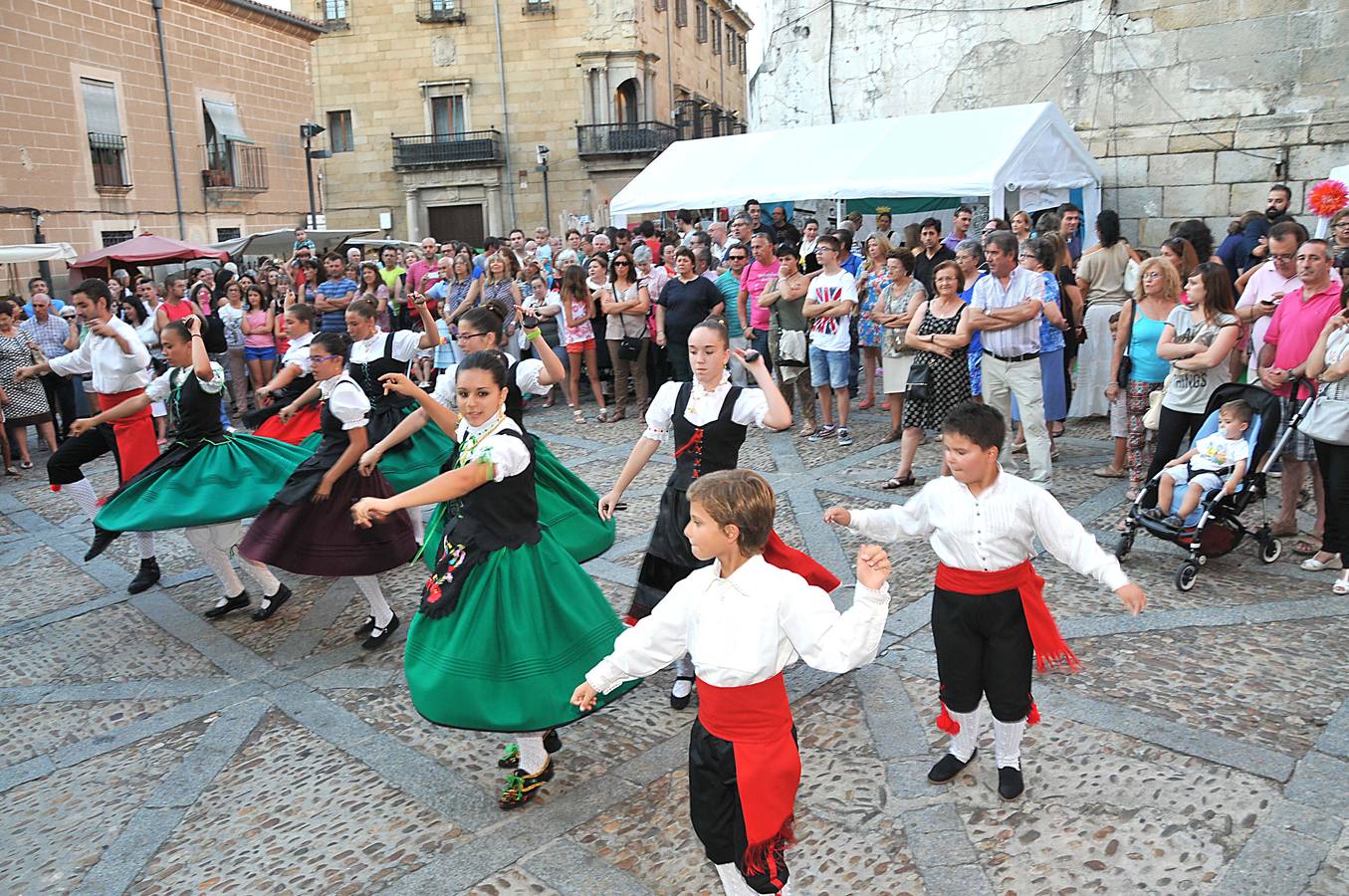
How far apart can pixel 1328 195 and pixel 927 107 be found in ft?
26.3

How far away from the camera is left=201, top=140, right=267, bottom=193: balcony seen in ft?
75.5

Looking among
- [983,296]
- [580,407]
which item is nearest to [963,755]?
[983,296]

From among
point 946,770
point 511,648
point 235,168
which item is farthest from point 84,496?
point 235,168

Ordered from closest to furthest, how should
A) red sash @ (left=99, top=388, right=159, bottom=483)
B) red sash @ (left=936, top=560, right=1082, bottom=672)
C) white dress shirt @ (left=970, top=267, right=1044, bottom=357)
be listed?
red sash @ (left=936, top=560, right=1082, bottom=672) → red sash @ (left=99, top=388, right=159, bottom=483) → white dress shirt @ (left=970, top=267, right=1044, bottom=357)

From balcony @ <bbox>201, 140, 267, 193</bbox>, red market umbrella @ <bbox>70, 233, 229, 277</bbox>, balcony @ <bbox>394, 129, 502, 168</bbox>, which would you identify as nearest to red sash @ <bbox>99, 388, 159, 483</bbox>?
red market umbrella @ <bbox>70, 233, 229, 277</bbox>

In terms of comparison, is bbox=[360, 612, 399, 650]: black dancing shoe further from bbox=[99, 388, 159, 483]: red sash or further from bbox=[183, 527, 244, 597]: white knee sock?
bbox=[99, 388, 159, 483]: red sash

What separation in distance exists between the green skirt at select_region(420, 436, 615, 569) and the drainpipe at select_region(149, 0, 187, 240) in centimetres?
2023

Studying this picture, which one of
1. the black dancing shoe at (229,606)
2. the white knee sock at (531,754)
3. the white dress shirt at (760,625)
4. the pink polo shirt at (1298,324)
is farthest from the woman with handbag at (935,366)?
the white dress shirt at (760,625)

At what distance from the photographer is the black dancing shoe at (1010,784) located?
3.76 meters

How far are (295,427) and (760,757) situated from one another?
17.5 ft

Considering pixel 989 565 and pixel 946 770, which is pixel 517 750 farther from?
pixel 989 565

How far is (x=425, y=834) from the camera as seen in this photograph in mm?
3834

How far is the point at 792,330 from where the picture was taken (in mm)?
9867

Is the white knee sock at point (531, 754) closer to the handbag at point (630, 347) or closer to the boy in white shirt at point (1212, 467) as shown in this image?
the boy in white shirt at point (1212, 467)
